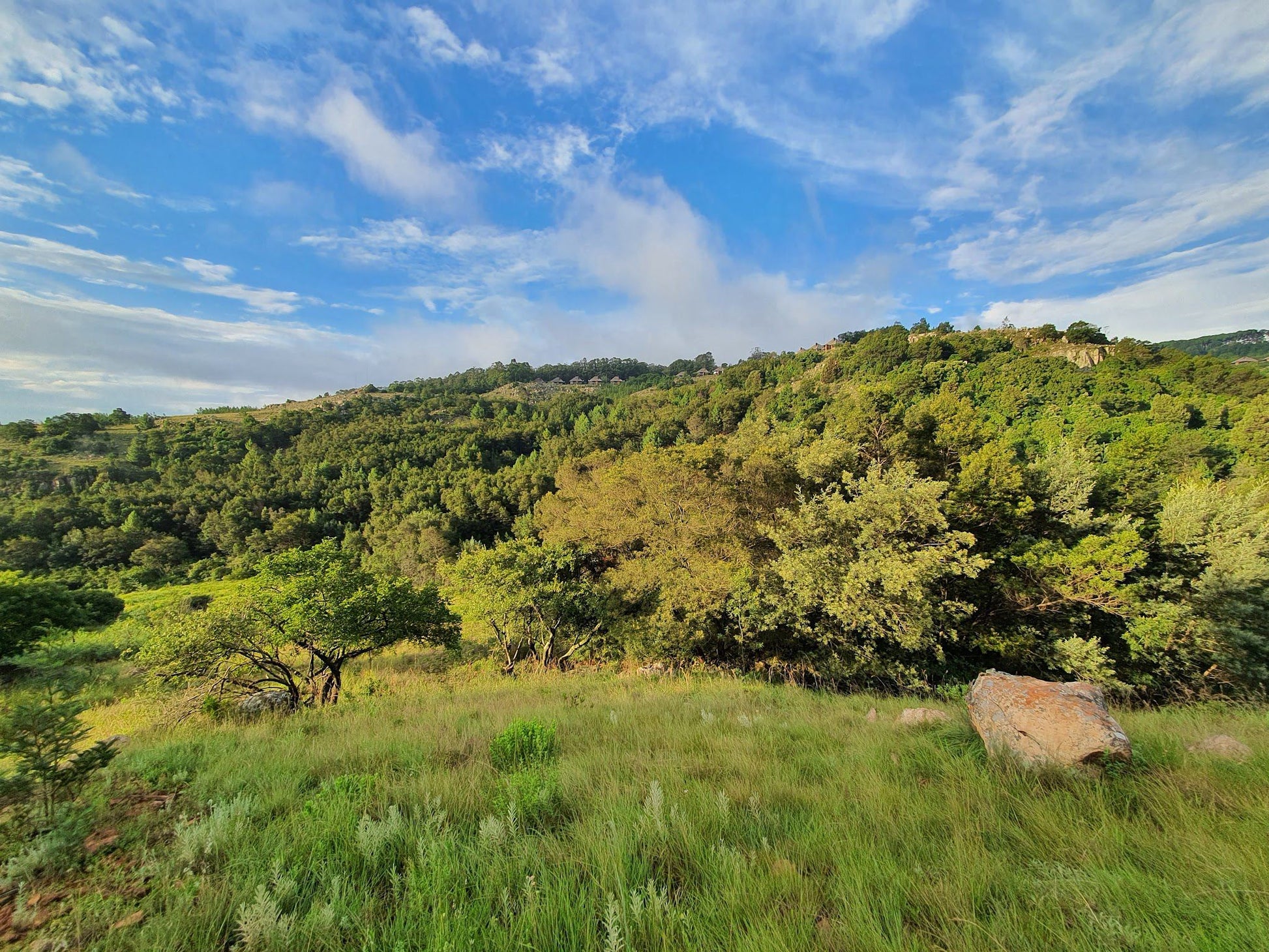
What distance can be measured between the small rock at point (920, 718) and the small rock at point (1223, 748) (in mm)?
1870

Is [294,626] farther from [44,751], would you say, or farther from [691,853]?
[691,853]

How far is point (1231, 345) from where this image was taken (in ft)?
338

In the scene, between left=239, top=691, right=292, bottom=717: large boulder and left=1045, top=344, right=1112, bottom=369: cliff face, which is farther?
left=1045, top=344, right=1112, bottom=369: cliff face

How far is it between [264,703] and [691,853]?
1096cm

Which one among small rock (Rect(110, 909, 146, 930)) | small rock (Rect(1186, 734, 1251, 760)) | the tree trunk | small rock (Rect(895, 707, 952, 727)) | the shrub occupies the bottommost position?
the tree trunk

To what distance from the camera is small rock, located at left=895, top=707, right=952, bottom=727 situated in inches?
206

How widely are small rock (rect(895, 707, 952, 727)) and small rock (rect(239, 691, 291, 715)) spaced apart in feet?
36.3

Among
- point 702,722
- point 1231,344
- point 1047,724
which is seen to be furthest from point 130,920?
point 1231,344

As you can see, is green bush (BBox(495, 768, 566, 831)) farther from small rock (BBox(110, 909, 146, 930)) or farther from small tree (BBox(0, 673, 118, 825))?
small tree (BBox(0, 673, 118, 825))

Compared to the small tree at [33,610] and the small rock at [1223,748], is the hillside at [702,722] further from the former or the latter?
the small tree at [33,610]

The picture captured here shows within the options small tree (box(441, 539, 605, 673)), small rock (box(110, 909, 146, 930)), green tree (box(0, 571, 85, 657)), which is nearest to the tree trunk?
small tree (box(441, 539, 605, 673))

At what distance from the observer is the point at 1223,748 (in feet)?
12.3

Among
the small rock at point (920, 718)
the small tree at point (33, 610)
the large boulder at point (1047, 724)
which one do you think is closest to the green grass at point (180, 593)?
the small tree at point (33, 610)

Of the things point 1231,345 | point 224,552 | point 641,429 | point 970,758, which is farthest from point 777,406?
point 1231,345
